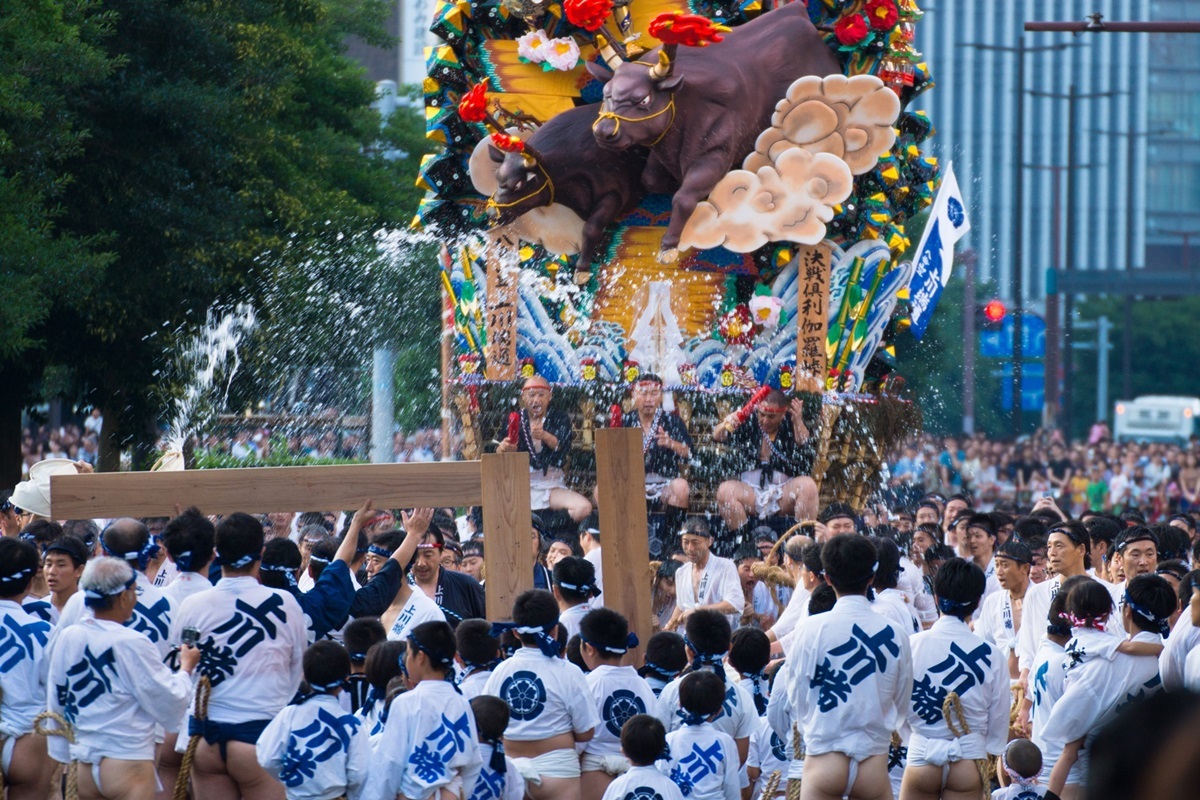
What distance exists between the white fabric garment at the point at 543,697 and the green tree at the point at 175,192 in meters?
11.7

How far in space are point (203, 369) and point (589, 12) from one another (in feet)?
22.7

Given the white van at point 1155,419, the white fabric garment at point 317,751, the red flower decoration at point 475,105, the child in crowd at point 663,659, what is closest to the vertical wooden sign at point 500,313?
the red flower decoration at point 475,105

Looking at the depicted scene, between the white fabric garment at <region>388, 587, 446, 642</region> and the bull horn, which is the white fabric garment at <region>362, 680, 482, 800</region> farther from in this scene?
the bull horn

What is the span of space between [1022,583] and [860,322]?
6.54 m

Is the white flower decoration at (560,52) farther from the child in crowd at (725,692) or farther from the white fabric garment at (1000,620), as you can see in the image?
the child in crowd at (725,692)

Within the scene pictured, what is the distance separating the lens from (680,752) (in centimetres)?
641

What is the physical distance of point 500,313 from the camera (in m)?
15.5

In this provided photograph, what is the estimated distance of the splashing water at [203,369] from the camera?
1872 cm

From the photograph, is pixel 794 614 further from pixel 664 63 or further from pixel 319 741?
pixel 664 63

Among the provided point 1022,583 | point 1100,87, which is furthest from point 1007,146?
point 1022,583

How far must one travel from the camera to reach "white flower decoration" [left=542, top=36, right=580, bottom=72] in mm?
15266

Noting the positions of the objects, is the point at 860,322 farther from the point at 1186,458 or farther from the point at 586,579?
the point at 1186,458

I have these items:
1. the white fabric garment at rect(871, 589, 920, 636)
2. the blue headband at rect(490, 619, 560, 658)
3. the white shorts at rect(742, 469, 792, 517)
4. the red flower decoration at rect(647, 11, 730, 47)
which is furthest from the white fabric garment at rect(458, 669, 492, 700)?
the red flower decoration at rect(647, 11, 730, 47)

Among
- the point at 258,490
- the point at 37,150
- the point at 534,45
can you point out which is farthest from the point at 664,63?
the point at 258,490
